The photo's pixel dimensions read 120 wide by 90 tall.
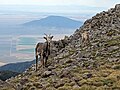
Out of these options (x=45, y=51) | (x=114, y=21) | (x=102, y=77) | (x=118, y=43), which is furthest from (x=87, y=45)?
(x=102, y=77)

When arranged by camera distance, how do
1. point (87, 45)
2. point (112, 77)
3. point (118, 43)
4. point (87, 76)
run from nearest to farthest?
point (112, 77) → point (87, 76) → point (118, 43) → point (87, 45)

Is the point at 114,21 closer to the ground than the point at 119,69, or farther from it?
farther from it

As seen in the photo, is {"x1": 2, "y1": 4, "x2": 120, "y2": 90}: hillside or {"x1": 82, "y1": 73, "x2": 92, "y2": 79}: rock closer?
{"x1": 2, "y1": 4, "x2": 120, "y2": 90}: hillside

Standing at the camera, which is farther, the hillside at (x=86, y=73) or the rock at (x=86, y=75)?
the rock at (x=86, y=75)

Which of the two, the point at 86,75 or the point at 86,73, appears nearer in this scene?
the point at 86,75

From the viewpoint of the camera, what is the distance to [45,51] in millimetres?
29609

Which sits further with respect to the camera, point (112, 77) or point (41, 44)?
point (41, 44)

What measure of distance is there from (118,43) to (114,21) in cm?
1510

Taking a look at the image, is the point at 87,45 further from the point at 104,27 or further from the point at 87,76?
the point at 87,76

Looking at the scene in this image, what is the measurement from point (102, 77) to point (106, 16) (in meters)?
33.2

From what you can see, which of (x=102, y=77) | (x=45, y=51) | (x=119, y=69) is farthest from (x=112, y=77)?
(x=45, y=51)

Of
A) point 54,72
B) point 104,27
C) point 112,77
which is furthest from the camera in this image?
point 104,27

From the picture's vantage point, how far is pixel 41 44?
29.6 m

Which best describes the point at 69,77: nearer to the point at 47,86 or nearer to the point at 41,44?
the point at 47,86
